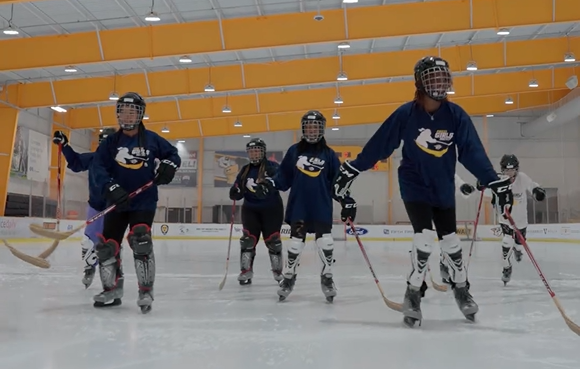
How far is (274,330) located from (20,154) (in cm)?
1868

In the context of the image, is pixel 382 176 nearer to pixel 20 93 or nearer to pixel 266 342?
pixel 20 93

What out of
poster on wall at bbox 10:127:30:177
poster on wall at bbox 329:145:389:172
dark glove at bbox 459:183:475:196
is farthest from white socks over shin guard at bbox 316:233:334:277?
poster on wall at bbox 329:145:389:172

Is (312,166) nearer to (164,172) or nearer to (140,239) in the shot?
(164,172)

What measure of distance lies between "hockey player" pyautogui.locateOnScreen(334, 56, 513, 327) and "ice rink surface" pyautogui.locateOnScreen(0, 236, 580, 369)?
0.28 meters

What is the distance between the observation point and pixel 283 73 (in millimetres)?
14133

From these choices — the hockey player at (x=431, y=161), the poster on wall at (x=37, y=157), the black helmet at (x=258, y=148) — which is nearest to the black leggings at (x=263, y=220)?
the black helmet at (x=258, y=148)

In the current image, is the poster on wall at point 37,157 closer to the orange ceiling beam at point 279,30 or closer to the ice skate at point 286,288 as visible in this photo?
the orange ceiling beam at point 279,30

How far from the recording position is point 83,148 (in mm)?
24172

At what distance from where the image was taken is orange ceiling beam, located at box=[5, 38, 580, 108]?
13289 millimetres

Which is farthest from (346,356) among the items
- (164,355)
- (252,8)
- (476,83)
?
(476,83)

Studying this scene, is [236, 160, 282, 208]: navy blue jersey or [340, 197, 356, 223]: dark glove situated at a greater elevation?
[236, 160, 282, 208]: navy blue jersey

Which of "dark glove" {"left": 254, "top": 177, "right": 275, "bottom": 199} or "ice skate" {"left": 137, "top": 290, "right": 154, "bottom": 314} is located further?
"dark glove" {"left": 254, "top": 177, "right": 275, "bottom": 199}

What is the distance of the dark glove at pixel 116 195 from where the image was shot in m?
3.39

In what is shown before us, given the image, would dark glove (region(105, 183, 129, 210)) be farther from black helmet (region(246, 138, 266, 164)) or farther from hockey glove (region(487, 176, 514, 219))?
hockey glove (region(487, 176, 514, 219))
